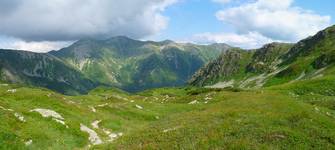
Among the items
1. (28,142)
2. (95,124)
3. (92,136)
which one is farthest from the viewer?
(95,124)

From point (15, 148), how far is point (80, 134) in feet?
33.7

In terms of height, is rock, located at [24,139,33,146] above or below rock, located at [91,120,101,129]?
above

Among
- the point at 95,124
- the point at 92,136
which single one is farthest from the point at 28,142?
the point at 95,124

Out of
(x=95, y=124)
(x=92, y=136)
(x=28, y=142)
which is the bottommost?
(x=92, y=136)

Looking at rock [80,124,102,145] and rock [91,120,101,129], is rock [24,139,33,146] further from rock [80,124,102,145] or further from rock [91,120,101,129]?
rock [91,120,101,129]

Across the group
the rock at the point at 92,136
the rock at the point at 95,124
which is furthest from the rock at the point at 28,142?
the rock at the point at 95,124

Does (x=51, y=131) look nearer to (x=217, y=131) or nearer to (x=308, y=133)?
(x=217, y=131)

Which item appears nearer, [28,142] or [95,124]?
[28,142]

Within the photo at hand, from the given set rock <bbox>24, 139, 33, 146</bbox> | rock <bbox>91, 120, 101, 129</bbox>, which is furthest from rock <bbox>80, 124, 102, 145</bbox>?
rock <bbox>24, 139, 33, 146</bbox>

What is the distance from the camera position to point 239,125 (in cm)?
3203

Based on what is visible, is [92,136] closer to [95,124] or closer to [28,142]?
[95,124]

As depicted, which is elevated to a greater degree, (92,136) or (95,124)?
(95,124)

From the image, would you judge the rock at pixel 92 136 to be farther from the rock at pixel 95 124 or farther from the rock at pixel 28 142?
the rock at pixel 28 142

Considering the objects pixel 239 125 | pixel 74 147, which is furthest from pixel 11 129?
pixel 239 125
